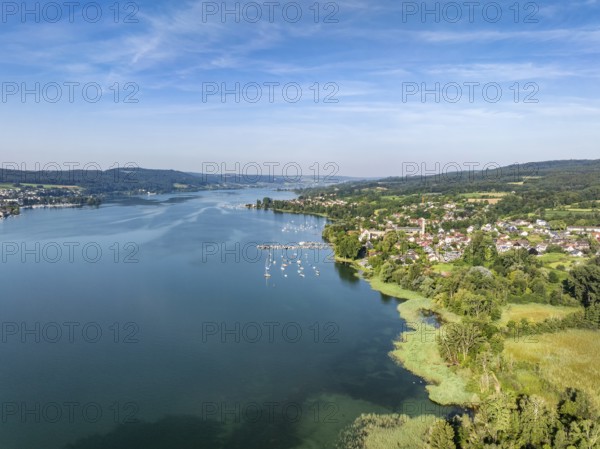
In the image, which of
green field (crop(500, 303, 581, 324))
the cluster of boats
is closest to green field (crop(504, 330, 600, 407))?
green field (crop(500, 303, 581, 324))

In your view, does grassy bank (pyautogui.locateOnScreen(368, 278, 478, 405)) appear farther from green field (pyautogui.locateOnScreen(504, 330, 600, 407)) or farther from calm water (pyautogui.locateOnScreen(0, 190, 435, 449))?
green field (pyautogui.locateOnScreen(504, 330, 600, 407))

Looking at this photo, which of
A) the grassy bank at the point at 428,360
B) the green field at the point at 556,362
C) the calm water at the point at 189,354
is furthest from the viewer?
the green field at the point at 556,362

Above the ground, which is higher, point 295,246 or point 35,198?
point 35,198

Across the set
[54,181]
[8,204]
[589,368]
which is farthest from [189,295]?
[54,181]

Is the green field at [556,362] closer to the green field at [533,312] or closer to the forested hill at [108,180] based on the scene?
the green field at [533,312]

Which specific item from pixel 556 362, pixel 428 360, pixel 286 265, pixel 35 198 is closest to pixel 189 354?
pixel 428 360

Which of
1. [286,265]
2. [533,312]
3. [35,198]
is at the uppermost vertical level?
[35,198]

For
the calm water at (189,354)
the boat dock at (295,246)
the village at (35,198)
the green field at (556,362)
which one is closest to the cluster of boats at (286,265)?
the calm water at (189,354)

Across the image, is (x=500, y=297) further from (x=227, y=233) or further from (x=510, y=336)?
(x=227, y=233)

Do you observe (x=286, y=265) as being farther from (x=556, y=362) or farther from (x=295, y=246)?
(x=556, y=362)
